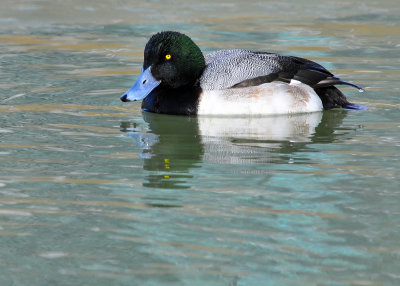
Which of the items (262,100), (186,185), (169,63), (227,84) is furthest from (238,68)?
(186,185)

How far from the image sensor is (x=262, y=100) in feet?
31.3

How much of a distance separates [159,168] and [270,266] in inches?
92.0

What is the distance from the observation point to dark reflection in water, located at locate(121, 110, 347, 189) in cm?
751

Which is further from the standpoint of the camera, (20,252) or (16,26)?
(16,26)

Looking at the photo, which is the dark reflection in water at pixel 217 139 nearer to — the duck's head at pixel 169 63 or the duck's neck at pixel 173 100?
the duck's neck at pixel 173 100

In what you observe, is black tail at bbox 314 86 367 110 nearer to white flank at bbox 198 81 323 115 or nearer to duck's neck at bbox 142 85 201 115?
white flank at bbox 198 81 323 115

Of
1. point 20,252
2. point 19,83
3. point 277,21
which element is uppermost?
point 277,21

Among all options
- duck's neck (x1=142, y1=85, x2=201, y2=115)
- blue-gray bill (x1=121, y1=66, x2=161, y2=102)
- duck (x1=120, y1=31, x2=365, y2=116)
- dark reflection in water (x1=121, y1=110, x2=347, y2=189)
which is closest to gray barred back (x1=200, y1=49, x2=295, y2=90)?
duck (x1=120, y1=31, x2=365, y2=116)

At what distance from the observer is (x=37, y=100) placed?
1020cm

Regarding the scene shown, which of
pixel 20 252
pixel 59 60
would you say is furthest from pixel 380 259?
pixel 59 60

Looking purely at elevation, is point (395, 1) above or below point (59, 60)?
above

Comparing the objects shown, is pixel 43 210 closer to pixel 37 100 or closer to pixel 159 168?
pixel 159 168

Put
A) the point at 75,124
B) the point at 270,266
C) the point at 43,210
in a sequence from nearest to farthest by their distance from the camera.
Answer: the point at 270,266, the point at 43,210, the point at 75,124

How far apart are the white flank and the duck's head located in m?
0.37
